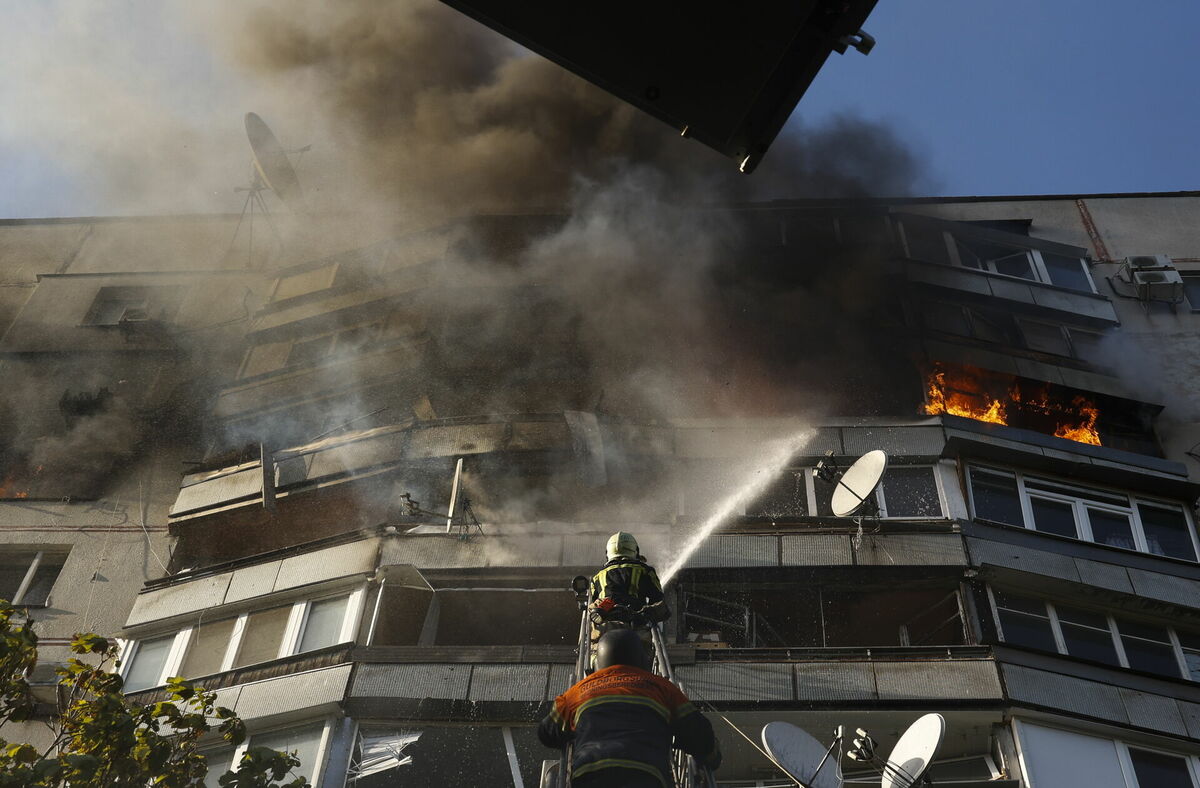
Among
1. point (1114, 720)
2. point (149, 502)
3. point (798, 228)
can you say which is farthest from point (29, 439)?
point (1114, 720)

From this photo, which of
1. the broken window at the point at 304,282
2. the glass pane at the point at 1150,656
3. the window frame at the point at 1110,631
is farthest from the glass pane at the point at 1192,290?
the broken window at the point at 304,282

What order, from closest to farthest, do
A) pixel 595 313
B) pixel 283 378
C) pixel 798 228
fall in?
1. pixel 283 378
2. pixel 595 313
3. pixel 798 228

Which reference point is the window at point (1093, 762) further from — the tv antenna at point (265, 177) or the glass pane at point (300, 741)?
the tv antenna at point (265, 177)

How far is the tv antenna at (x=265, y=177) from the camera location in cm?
2911

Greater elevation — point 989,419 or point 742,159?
point 989,419

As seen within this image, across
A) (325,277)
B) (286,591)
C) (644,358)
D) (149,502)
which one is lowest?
(286,591)

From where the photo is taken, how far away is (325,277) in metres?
25.7

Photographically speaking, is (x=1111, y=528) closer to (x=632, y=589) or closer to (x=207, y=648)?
(x=632, y=589)

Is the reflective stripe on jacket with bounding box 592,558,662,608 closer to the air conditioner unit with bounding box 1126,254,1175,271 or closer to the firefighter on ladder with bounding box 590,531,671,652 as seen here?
the firefighter on ladder with bounding box 590,531,671,652

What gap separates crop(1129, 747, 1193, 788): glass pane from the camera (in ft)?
44.2

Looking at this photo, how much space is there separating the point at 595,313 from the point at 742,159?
21.4 m

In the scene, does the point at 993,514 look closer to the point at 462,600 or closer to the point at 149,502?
the point at 462,600

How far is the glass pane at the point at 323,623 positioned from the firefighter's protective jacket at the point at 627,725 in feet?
27.8

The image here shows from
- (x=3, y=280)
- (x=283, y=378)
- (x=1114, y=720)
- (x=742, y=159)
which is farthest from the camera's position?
(x=3, y=280)
